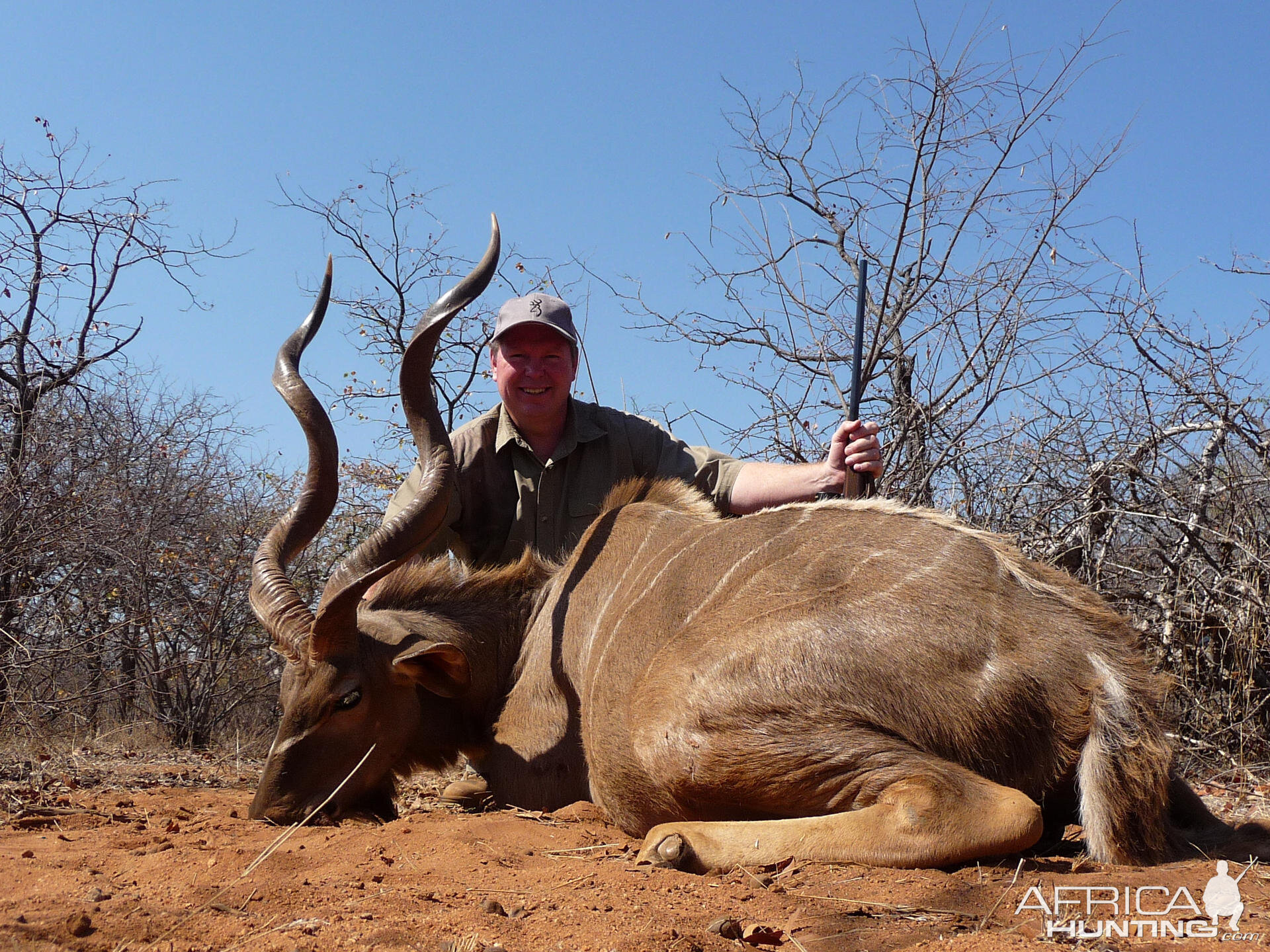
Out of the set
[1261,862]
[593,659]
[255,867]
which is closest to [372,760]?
[593,659]

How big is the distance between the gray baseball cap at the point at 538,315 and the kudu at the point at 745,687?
23.2 inches

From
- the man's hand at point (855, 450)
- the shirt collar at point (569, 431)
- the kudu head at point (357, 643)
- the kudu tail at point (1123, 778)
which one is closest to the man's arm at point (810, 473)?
the man's hand at point (855, 450)

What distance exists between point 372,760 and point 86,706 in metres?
3.12

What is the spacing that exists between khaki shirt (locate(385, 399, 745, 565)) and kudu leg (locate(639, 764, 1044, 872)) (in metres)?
2.07

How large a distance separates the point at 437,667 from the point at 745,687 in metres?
1.35

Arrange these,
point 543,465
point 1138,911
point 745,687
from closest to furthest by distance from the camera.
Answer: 1. point 1138,911
2. point 745,687
3. point 543,465

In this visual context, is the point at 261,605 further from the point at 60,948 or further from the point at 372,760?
the point at 60,948

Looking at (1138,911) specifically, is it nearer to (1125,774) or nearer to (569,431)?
(1125,774)

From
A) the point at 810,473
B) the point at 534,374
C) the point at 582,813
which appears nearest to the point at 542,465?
the point at 534,374

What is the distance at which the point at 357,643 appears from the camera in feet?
11.5

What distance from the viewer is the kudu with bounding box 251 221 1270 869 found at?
8.00 feet

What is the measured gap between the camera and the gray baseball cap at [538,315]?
4.45 m

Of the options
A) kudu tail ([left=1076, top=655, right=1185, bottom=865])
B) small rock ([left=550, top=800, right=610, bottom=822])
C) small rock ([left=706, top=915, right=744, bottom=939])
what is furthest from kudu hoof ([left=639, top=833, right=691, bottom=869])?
kudu tail ([left=1076, top=655, right=1185, bottom=865])

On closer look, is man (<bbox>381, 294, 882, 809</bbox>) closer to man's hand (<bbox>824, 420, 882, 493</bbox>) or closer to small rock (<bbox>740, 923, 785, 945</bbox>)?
man's hand (<bbox>824, 420, 882, 493</bbox>)
